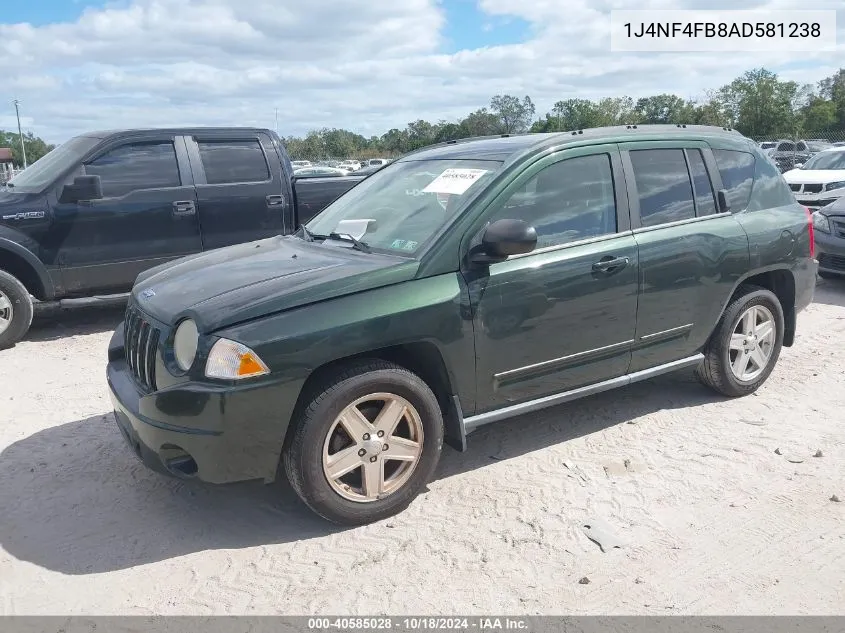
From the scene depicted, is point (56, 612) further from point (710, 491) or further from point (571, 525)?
point (710, 491)

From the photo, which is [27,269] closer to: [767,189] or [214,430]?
[214,430]

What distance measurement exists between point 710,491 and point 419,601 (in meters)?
1.73

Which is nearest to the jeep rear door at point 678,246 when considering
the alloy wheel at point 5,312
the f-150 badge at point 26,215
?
the f-150 badge at point 26,215

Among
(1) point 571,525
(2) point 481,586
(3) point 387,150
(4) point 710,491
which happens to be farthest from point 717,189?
(3) point 387,150

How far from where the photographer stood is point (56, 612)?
2.84 metres

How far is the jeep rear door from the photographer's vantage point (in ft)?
13.9

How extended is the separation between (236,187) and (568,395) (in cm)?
479

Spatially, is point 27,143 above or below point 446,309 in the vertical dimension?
above

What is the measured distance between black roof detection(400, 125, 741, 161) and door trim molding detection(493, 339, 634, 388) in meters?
1.14

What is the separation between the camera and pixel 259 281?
3467 mm

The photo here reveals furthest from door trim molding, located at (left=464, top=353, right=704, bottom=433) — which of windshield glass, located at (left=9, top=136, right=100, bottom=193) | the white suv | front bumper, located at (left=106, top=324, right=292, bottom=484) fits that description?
the white suv

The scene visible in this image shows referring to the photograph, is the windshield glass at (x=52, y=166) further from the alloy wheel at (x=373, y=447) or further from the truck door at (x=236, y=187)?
the alloy wheel at (x=373, y=447)

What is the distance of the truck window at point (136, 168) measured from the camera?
7.00 m

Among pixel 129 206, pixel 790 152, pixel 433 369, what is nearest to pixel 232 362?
pixel 433 369
